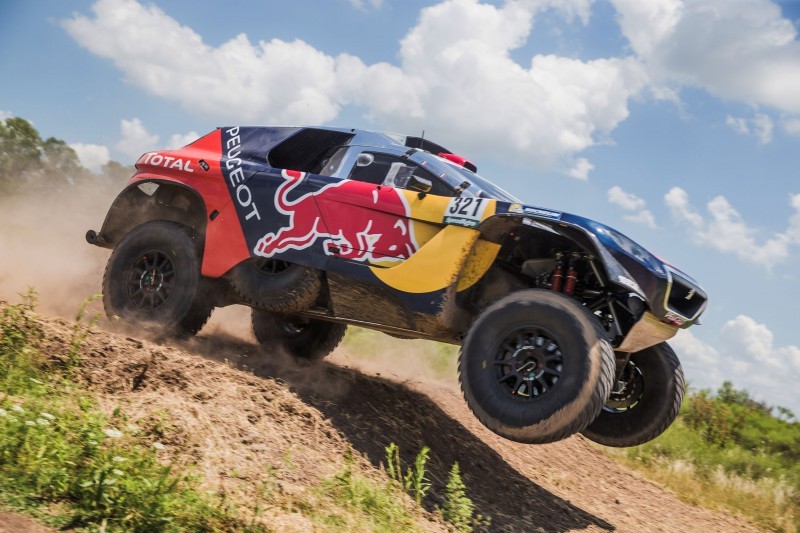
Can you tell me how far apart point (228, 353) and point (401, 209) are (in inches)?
105

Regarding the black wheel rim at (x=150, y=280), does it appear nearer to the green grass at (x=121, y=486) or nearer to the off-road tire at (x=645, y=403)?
the green grass at (x=121, y=486)

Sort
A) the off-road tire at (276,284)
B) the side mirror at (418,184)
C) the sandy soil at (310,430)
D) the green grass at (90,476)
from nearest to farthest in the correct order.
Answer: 1. the green grass at (90,476)
2. the sandy soil at (310,430)
3. the side mirror at (418,184)
4. the off-road tire at (276,284)

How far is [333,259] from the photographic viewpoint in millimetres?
6297

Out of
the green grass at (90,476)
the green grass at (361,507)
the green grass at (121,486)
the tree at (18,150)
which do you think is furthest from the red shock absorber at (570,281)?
the tree at (18,150)

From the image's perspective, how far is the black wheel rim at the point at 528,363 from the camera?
5.17 metres

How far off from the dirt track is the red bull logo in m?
1.25

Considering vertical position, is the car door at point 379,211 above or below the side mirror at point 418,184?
below

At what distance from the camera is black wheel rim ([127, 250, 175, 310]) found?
734cm

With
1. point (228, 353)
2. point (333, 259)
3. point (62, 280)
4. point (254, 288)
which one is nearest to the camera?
point (333, 259)

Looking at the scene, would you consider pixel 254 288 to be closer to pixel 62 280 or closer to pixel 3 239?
pixel 62 280

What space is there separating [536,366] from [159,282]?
4.03 meters

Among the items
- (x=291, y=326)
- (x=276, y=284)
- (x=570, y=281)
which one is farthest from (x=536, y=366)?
(x=291, y=326)

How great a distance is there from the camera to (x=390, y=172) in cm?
637

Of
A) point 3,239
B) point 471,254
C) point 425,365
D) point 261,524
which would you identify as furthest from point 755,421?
point 3,239
